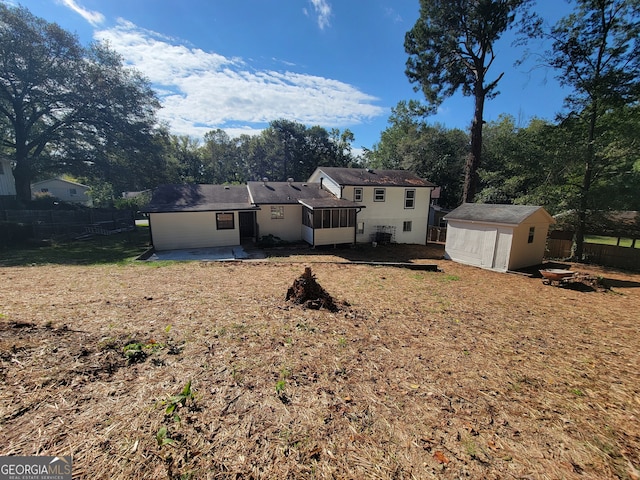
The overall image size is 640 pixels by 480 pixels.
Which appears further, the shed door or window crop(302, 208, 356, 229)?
window crop(302, 208, 356, 229)

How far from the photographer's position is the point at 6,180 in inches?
846

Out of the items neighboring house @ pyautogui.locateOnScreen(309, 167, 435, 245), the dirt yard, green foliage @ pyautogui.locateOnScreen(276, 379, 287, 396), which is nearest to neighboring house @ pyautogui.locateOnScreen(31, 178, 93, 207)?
neighboring house @ pyautogui.locateOnScreen(309, 167, 435, 245)

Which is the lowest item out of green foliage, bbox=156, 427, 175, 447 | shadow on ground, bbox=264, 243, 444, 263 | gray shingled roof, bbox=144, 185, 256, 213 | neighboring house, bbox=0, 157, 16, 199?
shadow on ground, bbox=264, 243, 444, 263

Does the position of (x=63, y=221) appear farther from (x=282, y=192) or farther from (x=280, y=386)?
(x=280, y=386)

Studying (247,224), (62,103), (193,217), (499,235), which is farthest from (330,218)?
(62,103)

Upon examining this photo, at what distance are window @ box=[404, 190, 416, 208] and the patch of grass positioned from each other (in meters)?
17.9

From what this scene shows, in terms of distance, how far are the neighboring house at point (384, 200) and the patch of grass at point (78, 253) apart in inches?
523

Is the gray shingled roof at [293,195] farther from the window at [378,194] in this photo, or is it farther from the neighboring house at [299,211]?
the window at [378,194]

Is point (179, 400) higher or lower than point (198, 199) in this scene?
lower

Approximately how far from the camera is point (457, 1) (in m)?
17.4

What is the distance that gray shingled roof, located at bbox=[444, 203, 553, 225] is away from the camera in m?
13.2

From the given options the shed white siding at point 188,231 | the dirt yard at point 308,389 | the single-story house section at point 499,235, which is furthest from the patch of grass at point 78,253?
the single-story house section at point 499,235

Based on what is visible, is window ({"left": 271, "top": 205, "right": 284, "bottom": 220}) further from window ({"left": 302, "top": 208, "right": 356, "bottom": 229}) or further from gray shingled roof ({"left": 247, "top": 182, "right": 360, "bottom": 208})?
window ({"left": 302, "top": 208, "right": 356, "bottom": 229})

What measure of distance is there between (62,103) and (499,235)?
112ft
